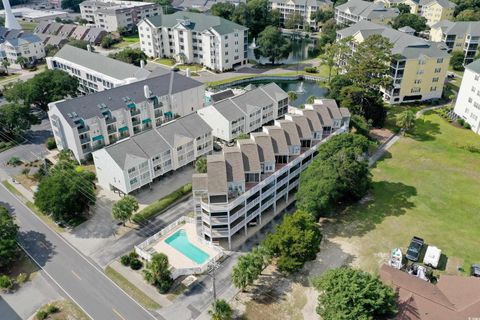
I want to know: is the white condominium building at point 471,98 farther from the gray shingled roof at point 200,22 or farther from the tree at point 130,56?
the tree at point 130,56

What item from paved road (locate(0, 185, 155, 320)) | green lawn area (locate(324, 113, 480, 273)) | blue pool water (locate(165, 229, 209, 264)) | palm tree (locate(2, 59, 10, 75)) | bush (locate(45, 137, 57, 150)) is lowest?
paved road (locate(0, 185, 155, 320))

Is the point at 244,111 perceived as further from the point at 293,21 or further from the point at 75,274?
the point at 293,21

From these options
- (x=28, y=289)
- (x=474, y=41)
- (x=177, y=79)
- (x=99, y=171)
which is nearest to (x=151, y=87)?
(x=177, y=79)

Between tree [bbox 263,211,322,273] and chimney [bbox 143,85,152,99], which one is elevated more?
chimney [bbox 143,85,152,99]

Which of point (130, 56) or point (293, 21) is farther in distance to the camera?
point (293, 21)

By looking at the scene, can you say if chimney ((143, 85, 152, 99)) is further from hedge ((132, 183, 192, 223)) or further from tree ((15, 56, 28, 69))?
tree ((15, 56, 28, 69))

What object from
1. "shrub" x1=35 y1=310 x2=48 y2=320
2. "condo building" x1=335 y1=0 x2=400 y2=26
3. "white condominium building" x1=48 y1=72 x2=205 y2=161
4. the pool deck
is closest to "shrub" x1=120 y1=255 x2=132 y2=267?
the pool deck

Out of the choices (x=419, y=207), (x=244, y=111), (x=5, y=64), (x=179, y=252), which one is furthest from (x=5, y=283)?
(x=5, y=64)
